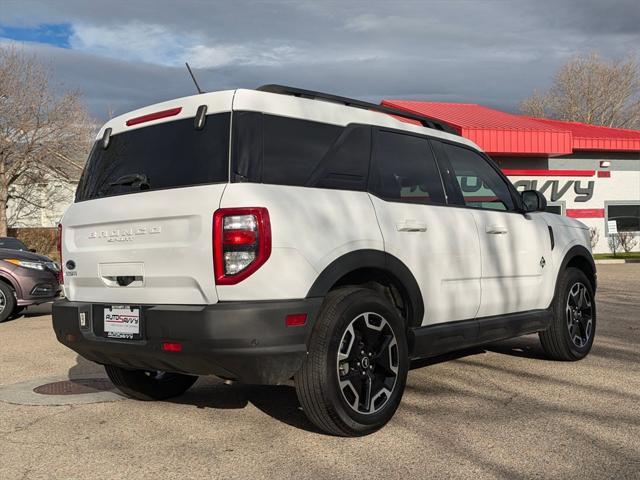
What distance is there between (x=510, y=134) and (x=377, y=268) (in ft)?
68.9

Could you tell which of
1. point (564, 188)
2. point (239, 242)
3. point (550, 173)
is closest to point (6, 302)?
point (239, 242)

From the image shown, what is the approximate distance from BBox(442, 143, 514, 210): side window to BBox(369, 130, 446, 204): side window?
1.05 feet

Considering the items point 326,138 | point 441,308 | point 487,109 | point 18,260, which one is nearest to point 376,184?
point 326,138

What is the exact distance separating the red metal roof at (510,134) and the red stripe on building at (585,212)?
2.43m

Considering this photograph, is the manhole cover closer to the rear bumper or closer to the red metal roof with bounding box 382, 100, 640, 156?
the rear bumper

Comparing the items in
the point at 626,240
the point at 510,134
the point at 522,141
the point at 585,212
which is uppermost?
the point at 510,134

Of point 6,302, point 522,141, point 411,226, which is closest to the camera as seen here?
point 411,226

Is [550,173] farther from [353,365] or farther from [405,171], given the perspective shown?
[353,365]

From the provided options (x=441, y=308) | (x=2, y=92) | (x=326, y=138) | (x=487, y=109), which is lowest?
(x=441, y=308)

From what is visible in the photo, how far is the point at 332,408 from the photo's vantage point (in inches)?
149

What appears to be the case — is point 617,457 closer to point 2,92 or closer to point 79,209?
point 79,209

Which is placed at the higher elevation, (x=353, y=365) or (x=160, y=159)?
(x=160, y=159)

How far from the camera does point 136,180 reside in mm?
4105

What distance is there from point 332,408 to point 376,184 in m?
1.45
